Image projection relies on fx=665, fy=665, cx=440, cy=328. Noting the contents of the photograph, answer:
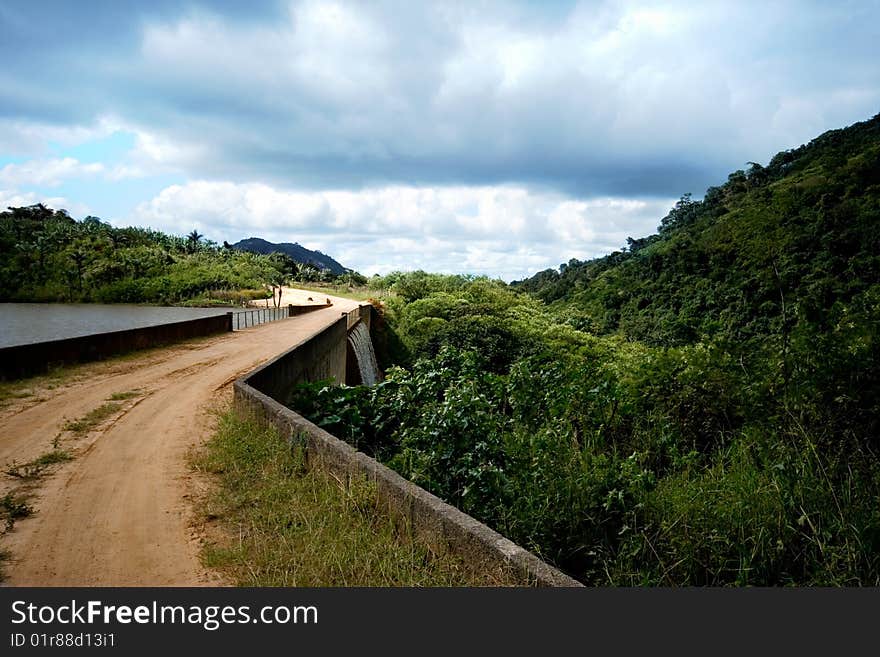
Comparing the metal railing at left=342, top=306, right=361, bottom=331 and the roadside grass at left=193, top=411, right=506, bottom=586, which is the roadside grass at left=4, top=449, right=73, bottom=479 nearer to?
the roadside grass at left=193, top=411, right=506, bottom=586

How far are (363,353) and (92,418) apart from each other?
2055cm

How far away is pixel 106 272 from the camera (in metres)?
82.6

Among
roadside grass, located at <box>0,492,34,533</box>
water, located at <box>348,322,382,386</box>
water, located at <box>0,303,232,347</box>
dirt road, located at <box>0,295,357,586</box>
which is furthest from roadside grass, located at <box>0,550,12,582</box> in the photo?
water, located at <box>0,303,232,347</box>

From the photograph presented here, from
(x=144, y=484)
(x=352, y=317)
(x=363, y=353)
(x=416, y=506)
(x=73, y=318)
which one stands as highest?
(x=352, y=317)

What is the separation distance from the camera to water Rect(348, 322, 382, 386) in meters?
26.8

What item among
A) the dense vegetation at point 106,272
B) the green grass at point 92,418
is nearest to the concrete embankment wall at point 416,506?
the green grass at point 92,418

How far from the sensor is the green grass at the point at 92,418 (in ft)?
27.0

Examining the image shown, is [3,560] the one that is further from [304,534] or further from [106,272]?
[106,272]

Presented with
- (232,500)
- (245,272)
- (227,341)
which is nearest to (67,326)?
(245,272)

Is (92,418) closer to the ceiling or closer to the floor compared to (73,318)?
closer to the ceiling

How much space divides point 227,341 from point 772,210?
56.4 metres

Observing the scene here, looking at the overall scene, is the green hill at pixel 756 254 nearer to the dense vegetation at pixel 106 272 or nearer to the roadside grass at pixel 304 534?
the roadside grass at pixel 304 534

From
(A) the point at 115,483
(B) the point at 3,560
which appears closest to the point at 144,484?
(A) the point at 115,483

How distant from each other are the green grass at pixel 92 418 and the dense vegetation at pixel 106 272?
2672 inches
